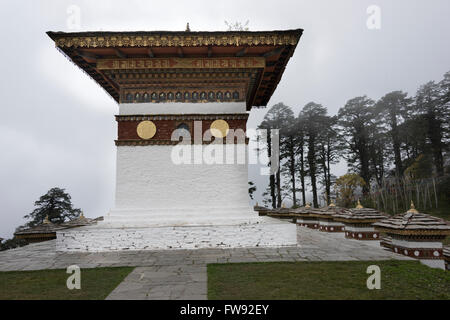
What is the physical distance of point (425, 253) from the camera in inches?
257

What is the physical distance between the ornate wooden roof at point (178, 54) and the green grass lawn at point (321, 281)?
233 inches

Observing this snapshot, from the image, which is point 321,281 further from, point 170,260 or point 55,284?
point 55,284

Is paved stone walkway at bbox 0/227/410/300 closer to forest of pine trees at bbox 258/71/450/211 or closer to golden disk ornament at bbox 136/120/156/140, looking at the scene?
golden disk ornament at bbox 136/120/156/140

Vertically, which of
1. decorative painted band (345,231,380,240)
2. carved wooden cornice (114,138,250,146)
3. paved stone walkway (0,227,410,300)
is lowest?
decorative painted band (345,231,380,240)

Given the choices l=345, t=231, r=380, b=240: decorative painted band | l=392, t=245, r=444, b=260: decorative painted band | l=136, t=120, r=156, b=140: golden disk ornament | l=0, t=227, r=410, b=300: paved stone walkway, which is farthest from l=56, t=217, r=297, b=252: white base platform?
l=345, t=231, r=380, b=240: decorative painted band

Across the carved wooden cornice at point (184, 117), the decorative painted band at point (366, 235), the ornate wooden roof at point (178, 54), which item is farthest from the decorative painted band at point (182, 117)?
the decorative painted band at point (366, 235)

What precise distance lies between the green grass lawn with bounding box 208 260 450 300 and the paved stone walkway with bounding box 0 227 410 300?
0.36 m

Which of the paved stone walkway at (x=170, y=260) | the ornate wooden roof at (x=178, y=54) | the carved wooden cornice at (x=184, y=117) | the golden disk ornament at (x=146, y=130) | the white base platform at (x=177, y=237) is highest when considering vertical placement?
the ornate wooden roof at (x=178, y=54)

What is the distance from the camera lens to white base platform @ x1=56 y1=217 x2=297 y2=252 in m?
7.51

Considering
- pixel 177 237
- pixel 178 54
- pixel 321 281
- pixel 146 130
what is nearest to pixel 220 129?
pixel 146 130

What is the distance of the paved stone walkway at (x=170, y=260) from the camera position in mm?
4229

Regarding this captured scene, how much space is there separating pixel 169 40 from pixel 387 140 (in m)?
30.6

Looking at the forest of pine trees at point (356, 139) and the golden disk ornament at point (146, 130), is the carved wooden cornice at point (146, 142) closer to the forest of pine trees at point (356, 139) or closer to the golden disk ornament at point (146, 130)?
the golden disk ornament at point (146, 130)
